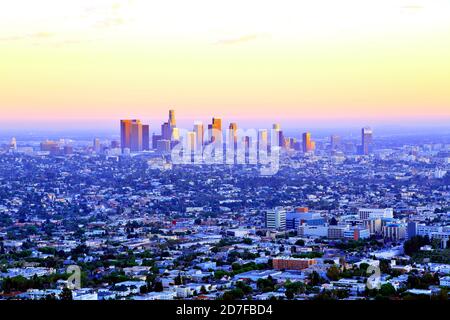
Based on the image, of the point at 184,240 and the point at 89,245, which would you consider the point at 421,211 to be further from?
the point at 89,245

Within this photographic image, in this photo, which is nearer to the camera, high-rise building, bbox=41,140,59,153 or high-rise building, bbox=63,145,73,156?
high-rise building, bbox=41,140,59,153

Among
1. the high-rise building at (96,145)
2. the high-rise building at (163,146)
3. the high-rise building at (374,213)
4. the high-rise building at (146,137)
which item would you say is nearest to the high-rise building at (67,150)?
the high-rise building at (96,145)

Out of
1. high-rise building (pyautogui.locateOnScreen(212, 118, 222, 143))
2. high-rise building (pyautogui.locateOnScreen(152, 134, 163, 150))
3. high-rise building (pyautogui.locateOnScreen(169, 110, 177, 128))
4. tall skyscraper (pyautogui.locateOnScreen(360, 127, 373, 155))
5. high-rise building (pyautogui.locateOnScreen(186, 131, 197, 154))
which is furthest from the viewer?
tall skyscraper (pyautogui.locateOnScreen(360, 127, 373, 155))

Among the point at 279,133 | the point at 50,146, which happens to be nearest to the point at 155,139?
the point at 279,133

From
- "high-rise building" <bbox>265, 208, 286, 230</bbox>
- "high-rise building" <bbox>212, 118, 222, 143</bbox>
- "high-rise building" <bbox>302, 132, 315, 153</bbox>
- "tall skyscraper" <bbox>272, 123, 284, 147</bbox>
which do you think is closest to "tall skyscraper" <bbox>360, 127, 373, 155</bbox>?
"high-rise building" <bbox>302, 132, 315, 153</bbox>

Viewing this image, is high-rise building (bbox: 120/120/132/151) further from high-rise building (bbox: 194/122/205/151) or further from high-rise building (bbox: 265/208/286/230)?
high-rise building (bbox: 265/208/286/230)
